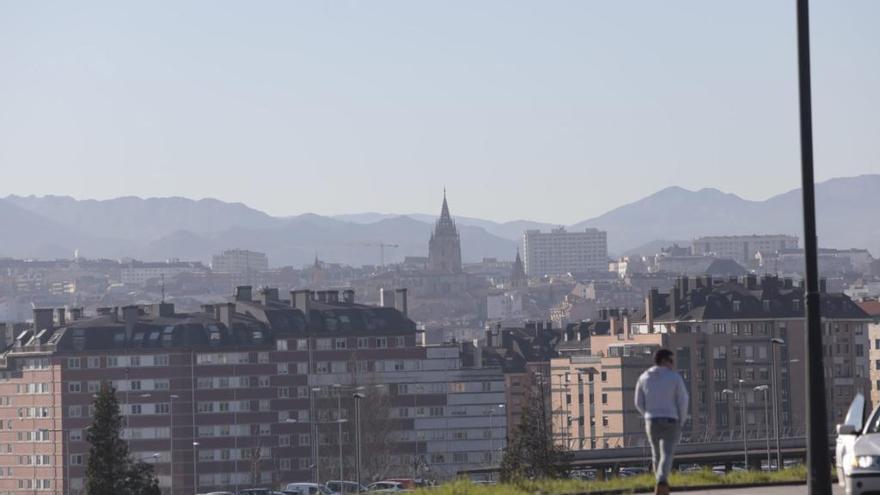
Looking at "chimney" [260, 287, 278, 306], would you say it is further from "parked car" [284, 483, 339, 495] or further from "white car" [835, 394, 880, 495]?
"white car" [835, 394, 880, 495]

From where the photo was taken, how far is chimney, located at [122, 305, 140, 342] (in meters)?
174

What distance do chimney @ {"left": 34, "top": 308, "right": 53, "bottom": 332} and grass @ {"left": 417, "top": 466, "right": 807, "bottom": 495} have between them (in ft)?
498

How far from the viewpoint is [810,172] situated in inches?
925

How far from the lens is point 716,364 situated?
174m

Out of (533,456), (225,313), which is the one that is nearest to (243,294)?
(225,313)

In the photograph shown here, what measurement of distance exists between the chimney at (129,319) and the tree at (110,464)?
269 ft

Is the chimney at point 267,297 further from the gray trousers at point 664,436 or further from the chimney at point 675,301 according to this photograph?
the gray trousers at point 664,436

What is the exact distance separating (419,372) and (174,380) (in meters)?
18.3

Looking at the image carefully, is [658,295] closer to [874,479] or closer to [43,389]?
[43,389]

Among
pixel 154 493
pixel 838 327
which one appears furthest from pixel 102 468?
pixel 838 327

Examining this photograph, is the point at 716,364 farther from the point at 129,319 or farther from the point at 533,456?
the point at 533,456

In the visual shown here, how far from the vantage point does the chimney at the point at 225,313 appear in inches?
6929

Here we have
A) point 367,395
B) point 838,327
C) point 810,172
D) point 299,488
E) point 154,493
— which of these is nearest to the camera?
point 810,172

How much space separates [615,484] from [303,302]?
15310cm
